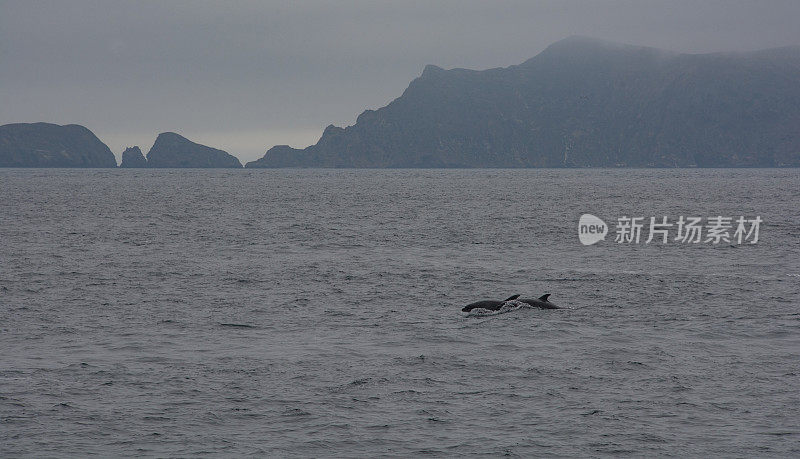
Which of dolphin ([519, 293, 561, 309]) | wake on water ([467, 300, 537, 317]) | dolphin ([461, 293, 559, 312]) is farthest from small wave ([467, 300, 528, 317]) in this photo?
dolphin ([519, 293, 561, 309])

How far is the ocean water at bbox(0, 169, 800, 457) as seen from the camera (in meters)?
20.8

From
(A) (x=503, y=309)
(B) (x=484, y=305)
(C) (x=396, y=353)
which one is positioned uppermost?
(B) (x=484, y=305)

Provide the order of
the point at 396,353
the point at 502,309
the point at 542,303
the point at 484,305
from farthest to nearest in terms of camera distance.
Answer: the point at 542,303 < the point at 502,309 < the point at 484,305 < the point at 396,353

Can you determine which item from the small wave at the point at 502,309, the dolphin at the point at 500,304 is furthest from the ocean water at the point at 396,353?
→ the dolphin at the point at 500,304

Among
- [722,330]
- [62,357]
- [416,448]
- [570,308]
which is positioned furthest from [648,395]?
[62,357]

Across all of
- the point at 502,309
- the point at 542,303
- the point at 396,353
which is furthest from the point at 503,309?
the point at 396,353

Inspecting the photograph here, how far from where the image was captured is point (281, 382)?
2517 cm

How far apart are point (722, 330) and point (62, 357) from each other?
2191 centimetres

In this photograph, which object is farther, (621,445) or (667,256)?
(667,256)

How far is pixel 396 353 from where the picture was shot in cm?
2866

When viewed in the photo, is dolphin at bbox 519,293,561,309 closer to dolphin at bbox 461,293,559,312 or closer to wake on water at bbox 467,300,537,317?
dolphin at bbox 461,293,559,312

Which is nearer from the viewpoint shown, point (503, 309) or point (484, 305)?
point (484, 305)

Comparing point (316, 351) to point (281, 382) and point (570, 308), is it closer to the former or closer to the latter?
point (281, 382)

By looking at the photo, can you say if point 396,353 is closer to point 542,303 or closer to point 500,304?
point 500,304
